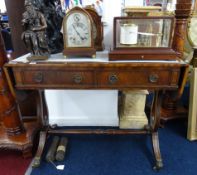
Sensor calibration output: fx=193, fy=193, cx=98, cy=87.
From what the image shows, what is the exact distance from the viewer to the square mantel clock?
1237mm

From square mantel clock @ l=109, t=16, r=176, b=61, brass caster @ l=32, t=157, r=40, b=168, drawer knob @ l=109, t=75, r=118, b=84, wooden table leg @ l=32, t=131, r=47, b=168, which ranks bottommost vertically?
brass caster @ l=32, t=157, r=40, b=168

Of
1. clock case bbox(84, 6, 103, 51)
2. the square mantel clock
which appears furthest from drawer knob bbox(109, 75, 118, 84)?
clock case bbox(84, 6, 103, 51)

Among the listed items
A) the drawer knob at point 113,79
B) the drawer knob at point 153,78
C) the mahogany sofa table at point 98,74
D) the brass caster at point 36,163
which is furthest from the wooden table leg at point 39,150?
the drawer knob at point 153,78

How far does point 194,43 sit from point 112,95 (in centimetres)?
124

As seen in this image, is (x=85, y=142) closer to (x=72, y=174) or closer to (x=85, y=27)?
(x=72, y=174)

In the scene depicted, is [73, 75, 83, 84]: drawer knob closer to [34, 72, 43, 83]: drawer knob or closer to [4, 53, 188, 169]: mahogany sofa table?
[4, 53, 188, 169]: mahogany sofa table

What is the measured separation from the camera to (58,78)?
1271mm

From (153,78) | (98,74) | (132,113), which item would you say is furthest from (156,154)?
(98,74)

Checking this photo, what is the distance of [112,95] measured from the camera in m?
1.92

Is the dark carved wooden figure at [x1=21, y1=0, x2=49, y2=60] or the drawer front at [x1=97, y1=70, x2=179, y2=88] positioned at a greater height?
the dark carved wooden figure at [x1=21, y1=0, x2=49, y2=60]

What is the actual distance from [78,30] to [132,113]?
3.51 ft

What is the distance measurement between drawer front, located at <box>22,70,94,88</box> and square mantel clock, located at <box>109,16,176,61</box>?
214mm

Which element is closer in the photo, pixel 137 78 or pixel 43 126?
pixel 137 78

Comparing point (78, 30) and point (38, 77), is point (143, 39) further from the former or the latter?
point (38, 77)
